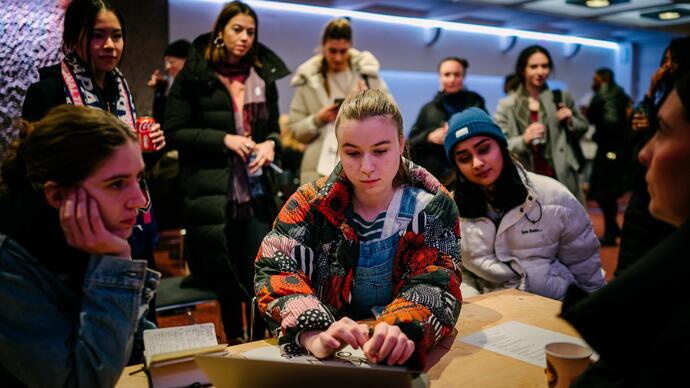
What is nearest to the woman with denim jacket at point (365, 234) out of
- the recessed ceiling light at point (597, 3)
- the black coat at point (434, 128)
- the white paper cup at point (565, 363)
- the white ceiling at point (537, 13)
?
the white paper cup at point (565, 363)

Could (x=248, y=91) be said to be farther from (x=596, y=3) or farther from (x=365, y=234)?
(x=596, y=3)

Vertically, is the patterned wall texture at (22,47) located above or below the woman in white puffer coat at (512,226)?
above

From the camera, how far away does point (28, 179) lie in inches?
46.4

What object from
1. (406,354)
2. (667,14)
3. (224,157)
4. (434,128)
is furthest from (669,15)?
(406,354)

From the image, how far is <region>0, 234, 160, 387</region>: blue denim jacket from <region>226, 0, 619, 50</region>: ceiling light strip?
591 cm

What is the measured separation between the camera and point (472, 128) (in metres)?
2.34

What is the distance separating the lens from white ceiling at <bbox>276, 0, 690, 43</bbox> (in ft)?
24.8

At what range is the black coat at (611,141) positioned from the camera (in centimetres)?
618

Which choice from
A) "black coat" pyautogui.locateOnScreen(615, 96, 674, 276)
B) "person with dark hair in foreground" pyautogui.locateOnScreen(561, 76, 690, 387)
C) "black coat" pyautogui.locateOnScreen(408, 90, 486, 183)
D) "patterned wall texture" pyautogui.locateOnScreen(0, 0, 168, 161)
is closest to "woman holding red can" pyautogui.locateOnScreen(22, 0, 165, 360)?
"patterned wall texture" pyautogui.locateOnScreen(0, 0, 168, 161)

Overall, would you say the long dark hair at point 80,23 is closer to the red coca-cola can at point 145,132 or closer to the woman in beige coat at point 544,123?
the red coca-cola can at point 145,132

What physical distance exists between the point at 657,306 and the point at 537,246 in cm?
159

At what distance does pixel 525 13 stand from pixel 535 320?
7.34 m

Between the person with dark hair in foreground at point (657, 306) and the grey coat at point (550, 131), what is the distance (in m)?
3.08

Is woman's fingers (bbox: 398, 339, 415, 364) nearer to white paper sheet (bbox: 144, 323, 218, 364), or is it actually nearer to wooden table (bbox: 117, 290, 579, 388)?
wooden table (bbox: 117, 290, 579, 388)
